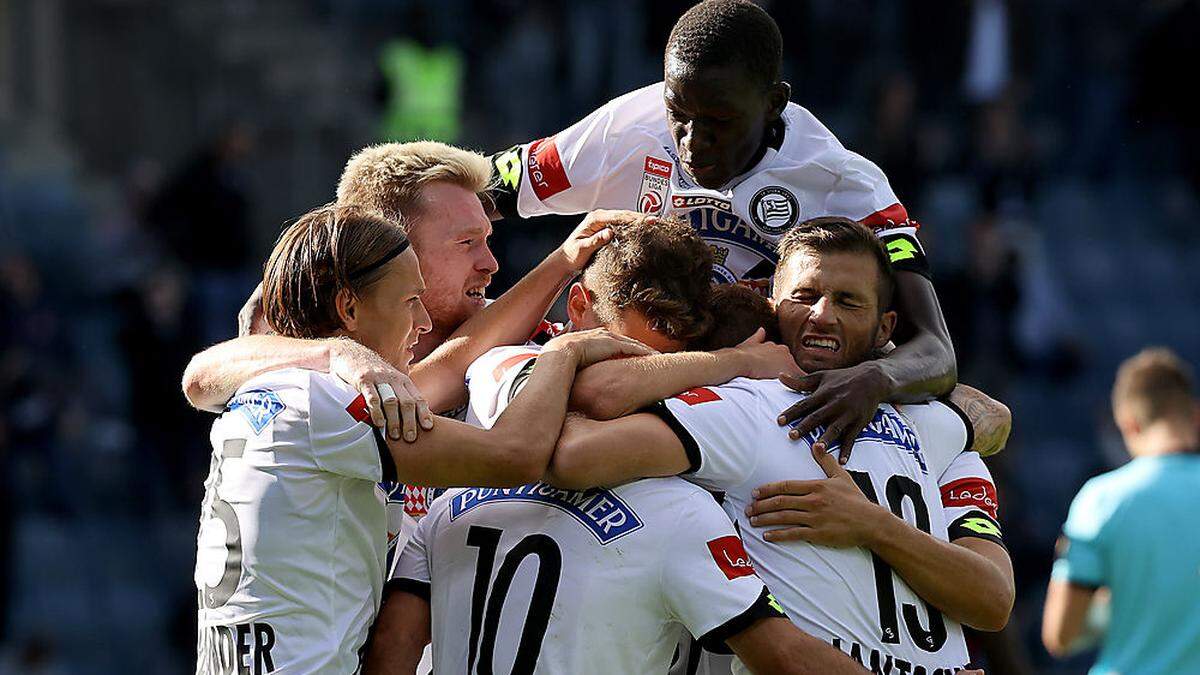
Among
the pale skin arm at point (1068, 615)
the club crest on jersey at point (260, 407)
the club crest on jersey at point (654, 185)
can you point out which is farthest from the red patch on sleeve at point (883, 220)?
the pale skin arm at point (1068, 615)

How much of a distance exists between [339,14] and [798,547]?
13.2 meters

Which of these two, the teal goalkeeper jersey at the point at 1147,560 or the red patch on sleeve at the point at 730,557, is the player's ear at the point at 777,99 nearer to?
the red patch on sleeve at the point at 730,557

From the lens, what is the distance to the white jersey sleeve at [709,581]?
3881mm

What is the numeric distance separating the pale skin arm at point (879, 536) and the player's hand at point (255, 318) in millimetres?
1412

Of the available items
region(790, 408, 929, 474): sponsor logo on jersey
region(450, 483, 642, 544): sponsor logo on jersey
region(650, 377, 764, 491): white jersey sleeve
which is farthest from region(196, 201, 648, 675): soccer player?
region(790, 408, 929, 474): sponsor logo on jersey

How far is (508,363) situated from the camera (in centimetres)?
431

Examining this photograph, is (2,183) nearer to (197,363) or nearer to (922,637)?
(197,363)

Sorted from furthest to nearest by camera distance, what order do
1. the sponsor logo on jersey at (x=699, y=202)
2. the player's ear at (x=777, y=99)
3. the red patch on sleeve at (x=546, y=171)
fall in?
1. the red patch on sleeve at (x=546, y=171)
2. the sponsor logo on jersey at (x=699, y=202)
3. the player's ear at (x=777, y=99)

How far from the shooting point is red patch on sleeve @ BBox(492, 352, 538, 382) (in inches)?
169

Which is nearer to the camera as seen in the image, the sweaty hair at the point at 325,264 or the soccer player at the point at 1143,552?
the sweaty hair at the point at 325,264

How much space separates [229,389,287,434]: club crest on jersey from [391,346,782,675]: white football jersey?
1.82ft

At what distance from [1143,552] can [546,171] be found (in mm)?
3156

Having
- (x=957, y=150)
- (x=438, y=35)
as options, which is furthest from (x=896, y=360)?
(x=438, y=35)

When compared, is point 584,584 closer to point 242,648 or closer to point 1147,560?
point 242,648
